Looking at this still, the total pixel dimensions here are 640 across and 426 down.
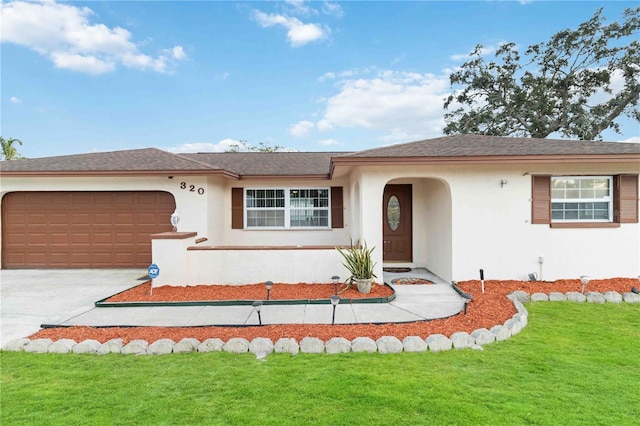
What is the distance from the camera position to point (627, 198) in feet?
24.4

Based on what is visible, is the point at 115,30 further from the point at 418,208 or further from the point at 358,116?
the point at 358,116

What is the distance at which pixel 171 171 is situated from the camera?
8672 millimetres

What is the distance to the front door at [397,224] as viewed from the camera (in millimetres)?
9383

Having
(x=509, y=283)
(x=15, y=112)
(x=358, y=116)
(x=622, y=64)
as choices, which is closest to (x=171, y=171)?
(x=509, y=283)

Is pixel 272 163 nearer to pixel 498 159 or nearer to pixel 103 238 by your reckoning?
pixel 103 238

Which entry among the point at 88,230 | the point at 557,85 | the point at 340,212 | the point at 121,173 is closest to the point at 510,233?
the point at 340,212

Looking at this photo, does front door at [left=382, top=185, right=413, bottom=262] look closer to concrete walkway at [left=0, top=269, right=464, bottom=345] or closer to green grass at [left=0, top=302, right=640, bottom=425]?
concrete walkway at [left=0, top=269, right=464, bottom=345]

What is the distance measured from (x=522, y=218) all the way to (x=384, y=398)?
6269 millimetres

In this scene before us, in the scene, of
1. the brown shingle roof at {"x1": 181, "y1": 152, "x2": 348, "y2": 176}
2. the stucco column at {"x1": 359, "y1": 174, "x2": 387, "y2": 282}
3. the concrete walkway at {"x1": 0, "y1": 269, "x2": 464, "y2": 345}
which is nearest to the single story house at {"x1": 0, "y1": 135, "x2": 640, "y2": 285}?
the stucco column at {"x1": 359, "y1": 174, "x2": 387, "y2": 282}

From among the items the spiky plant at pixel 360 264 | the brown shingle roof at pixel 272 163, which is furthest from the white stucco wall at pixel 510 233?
the brown shingle roof at pixel 272 163

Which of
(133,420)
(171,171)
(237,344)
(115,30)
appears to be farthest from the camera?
(115,30)

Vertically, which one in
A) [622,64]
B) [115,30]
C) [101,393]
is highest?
[622,64]

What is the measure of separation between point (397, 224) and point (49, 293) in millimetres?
8778

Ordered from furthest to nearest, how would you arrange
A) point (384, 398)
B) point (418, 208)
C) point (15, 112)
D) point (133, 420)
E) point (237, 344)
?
point (15, 112), point (418, 208), point (237, 344), point (384, 398), point (133, 420)
